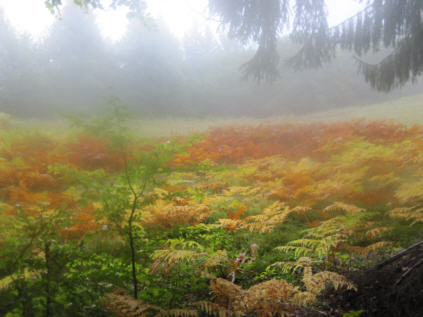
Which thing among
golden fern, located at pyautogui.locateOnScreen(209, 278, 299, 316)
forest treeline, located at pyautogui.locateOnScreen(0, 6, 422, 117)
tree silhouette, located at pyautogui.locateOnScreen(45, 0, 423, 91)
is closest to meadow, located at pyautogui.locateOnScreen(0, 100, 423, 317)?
golden fern, located at pyautogui.locateOnScreen(209, 278, 299, 316)

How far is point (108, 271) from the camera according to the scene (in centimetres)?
151

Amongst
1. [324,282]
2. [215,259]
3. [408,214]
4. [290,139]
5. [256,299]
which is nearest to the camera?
[256,299]

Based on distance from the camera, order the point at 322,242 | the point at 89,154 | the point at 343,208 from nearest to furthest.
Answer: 1. the point at 322,242
2. the point at 343,208
3. the point at 89,154

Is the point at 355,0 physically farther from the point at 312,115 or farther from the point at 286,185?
the point at 286,185

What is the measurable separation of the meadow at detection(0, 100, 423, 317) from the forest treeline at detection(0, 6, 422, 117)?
0.27 meters

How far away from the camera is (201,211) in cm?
294

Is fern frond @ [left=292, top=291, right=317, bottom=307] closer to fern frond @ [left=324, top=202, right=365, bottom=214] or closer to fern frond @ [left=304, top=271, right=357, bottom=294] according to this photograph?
fern frond @ [left=304, top=271, right=357, bottom=294]

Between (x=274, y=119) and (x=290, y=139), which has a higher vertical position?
(x=274, y=119)

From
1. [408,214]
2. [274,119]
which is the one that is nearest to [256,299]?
[408,214]

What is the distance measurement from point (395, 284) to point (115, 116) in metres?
2.04

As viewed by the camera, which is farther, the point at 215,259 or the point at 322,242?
the point at 322,242

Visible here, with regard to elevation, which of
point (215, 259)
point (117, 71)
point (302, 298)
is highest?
point (117, 71)

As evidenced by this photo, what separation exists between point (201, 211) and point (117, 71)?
196 cm

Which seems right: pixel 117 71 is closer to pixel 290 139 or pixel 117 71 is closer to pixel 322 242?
pixel 322 242
